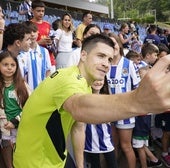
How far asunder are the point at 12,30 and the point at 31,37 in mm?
233

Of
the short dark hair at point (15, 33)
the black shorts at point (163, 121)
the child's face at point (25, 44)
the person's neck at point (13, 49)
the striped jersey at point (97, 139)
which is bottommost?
the black shorts at point (163, 121)

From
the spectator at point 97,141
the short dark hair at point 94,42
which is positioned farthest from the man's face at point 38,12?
the short dark hair at point 94,42

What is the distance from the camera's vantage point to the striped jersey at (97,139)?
3389 mm

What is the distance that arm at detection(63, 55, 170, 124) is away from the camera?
1.06 m

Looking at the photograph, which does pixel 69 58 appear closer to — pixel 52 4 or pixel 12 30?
pixel 12 30

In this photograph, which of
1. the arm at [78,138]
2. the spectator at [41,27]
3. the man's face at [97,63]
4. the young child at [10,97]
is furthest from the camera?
the spectator at [41,27]

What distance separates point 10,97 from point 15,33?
2.84 feet

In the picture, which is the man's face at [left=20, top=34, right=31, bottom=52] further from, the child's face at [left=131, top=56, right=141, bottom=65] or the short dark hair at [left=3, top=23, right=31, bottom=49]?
the child's face at [left=131, top=56, right=141, bottom=65]

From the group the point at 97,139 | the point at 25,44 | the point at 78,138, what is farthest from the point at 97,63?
the point at 25,44

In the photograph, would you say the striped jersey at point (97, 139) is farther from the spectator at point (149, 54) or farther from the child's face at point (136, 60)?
the spectator at point (149, 54)

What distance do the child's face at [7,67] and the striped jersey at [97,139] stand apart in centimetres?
95

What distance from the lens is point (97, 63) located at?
1995 millimetres

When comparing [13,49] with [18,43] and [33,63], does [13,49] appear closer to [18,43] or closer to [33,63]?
[18,43]

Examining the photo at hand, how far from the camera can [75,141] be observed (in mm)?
2404
